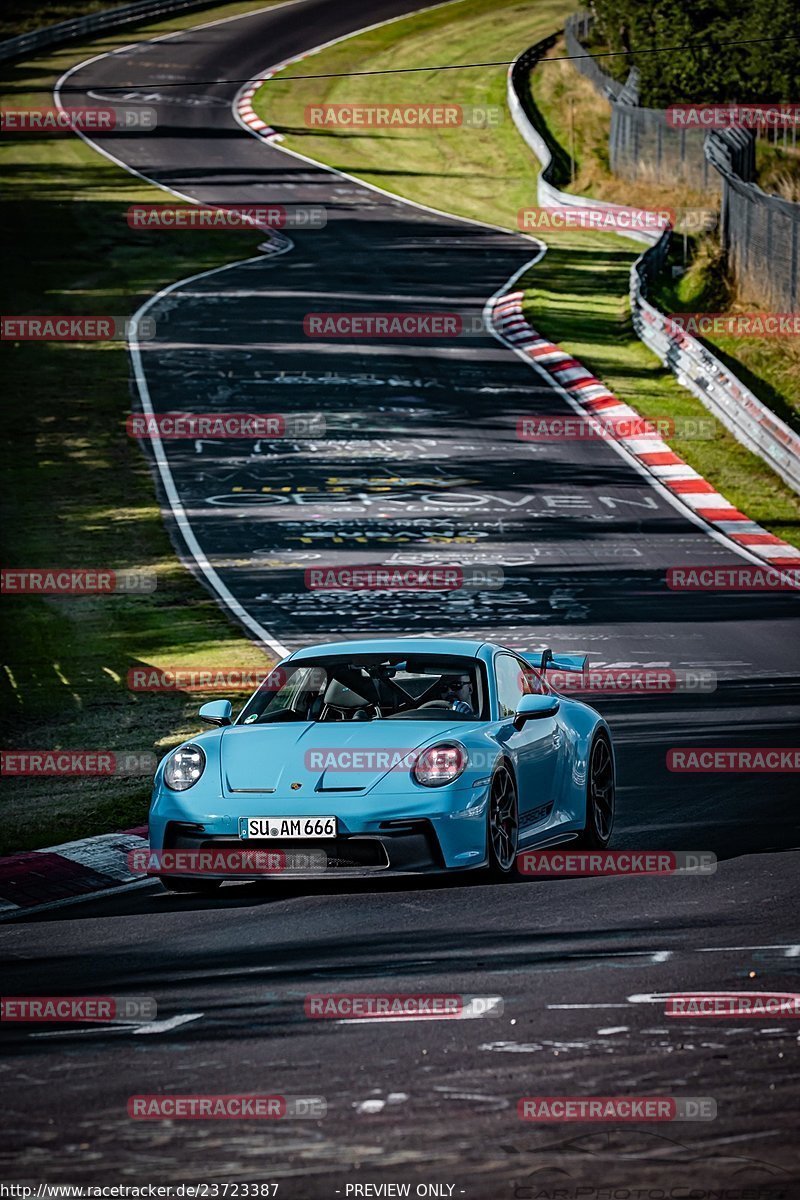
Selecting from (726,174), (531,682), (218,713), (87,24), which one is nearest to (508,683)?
(531,682)

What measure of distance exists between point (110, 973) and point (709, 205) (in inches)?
1634

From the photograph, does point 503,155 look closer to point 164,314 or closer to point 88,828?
point 164,314

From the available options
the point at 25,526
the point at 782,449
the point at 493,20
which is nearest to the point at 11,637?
the point at 25,526

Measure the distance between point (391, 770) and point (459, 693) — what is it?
1.17 m

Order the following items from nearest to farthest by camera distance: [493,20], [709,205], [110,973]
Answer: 1. [110,973]
2. [709,205]
3. [493,20]

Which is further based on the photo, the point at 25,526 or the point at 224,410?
the point at 224,410

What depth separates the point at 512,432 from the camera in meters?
31.0

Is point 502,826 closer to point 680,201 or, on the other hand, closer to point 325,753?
point 325,753

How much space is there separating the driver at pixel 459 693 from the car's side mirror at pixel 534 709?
0.90ft

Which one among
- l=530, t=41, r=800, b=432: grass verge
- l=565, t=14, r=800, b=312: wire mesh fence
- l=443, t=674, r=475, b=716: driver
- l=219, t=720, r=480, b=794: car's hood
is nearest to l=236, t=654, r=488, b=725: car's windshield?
l=443, t=674, r=475, b=716: driver

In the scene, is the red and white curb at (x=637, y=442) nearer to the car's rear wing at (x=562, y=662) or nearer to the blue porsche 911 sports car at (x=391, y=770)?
the car's rear wing at (x=562, y=662)

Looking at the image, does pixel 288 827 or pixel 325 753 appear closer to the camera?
pixel 288 827

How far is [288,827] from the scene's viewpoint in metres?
9.73

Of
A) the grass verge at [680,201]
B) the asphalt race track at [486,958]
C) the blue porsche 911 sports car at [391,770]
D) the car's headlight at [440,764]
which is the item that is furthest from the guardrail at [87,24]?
the car's headlight at [440,764]
